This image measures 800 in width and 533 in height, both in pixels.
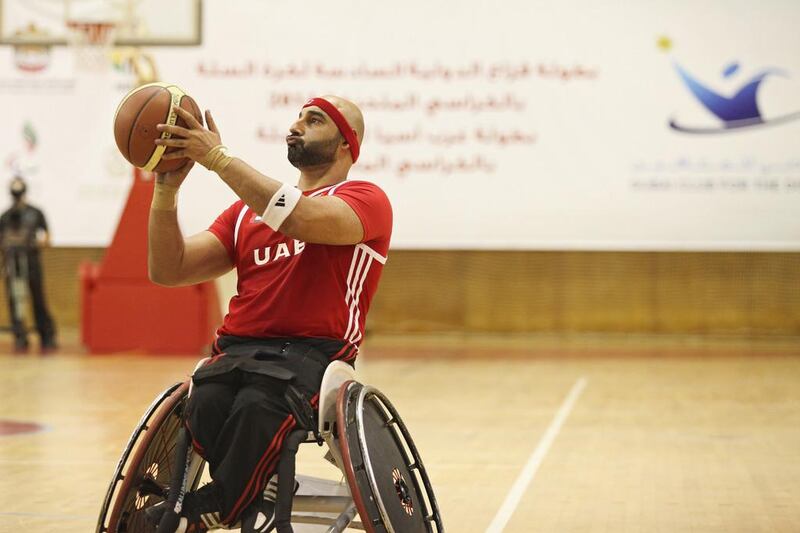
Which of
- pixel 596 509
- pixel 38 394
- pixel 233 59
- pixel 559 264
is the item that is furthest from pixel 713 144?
pixel 596 509

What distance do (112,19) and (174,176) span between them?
10.4 m

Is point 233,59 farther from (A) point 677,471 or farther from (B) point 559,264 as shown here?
(A) point 677,471

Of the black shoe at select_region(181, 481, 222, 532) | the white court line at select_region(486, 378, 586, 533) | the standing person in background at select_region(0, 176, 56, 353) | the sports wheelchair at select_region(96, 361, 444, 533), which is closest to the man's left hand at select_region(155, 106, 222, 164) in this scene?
the sports wheelchair at select_region(96, 361, 444, 533)

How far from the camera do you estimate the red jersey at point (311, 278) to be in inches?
142

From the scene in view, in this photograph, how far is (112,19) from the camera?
13414mm

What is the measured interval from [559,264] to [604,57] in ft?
7.25

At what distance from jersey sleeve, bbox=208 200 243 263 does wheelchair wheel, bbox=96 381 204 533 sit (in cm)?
45

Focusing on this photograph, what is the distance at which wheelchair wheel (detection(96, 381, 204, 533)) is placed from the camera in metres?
3.48

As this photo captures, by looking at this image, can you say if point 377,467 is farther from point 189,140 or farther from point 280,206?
point 189,140

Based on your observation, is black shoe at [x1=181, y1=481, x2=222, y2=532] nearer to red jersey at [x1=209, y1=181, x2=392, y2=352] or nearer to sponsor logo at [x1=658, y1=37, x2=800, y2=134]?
red jersey at [x1=209, y1=181, x2=392, y2=352]

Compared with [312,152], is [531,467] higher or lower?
lower

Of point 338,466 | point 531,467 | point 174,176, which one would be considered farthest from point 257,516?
point 531,467

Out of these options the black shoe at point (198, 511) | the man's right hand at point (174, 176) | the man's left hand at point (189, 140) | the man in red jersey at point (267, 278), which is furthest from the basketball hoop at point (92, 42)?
the black shoe at point (198, 511)

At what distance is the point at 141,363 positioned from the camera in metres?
10.8
